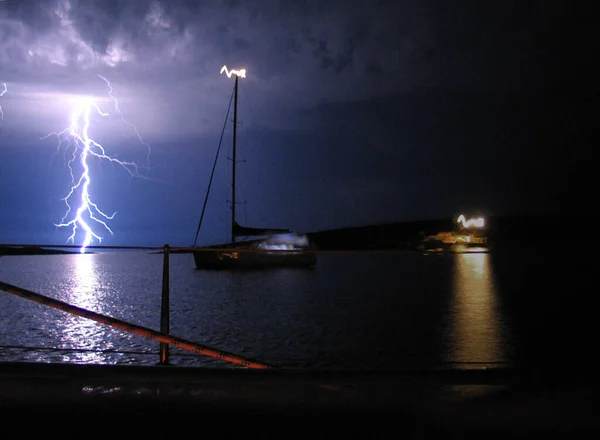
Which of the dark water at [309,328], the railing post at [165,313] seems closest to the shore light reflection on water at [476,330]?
the dark water at [309,328]

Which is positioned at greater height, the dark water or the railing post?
the railing post

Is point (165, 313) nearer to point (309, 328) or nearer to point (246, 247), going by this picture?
point (309, 328)

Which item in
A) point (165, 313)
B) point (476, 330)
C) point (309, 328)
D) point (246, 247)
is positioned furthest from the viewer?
point (246, 247)

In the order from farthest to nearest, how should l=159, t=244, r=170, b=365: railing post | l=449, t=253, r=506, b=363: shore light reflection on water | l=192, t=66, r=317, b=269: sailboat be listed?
1. l=192, t=66, r=317, b=269: sailboat
2. l=449, t=253, r=506, b=363: shore light reflection on water
3. l=159, t=244, r=170, b=365: railing post

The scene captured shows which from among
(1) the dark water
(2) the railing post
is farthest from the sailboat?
(2) the railing post

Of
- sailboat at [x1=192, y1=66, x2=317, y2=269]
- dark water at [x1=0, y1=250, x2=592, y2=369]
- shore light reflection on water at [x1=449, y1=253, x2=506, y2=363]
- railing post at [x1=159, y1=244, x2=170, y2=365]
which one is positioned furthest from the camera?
sailboat at [x1=192, y1=66, x2=317, y2=269]

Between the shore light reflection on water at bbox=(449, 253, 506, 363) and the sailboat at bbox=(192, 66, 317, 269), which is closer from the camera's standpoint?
the shore light reflection on water at bbox=(449, 253, 506, 363)

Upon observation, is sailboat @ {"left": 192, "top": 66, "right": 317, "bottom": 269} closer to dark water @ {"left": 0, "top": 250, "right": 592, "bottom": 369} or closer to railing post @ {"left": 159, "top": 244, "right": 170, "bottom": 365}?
dark water @ {"left": 0, "top": 250, "right": 592, "bottom": 369}

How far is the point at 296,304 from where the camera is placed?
90.0 ft

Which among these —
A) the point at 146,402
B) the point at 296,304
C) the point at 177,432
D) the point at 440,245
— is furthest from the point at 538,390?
the point at 440,245

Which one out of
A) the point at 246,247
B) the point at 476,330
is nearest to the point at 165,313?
the point at 476,330

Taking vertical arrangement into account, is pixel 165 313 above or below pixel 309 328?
above

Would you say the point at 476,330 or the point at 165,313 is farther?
the point at 476,330

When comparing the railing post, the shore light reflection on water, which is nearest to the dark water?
the shore light reflection on water
